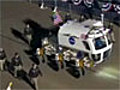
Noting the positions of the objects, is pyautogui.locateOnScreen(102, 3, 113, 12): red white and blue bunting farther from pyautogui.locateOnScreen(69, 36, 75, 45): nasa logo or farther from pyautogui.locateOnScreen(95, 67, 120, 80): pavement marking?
pyautogui.locateOnScreen(95, 67, 120, 80): pavement marking

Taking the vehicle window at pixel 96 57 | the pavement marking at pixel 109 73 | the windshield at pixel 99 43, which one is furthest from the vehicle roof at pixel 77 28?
the pavement marking at pixel 109 73

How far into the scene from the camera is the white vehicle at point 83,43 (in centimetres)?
2430

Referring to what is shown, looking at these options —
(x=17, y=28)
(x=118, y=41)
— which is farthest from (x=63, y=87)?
(x=17, y=28)

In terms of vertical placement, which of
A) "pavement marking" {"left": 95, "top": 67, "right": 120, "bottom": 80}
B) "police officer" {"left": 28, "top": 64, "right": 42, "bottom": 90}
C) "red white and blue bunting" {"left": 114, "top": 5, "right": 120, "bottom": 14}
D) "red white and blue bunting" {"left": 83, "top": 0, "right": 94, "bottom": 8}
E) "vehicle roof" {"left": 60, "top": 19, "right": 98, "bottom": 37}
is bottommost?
"police officer" {"left": 28, "top": 64, "right": 42, "bottom": 90}

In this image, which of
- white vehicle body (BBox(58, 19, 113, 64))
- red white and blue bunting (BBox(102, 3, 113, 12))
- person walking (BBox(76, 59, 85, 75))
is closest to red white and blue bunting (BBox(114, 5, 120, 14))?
red white and blue bunting (BBox(102, 3, 113, 12))

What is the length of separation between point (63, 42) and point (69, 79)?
251cm

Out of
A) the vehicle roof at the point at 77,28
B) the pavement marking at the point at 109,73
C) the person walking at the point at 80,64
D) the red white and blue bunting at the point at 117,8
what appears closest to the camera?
the person walking at the point at 80,64

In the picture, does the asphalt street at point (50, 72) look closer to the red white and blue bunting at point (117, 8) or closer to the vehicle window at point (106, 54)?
the vehicle window at point (106, 54)

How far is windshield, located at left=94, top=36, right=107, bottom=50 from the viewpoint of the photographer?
24314mm

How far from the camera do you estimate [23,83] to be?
2373cm

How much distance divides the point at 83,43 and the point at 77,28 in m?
1.20

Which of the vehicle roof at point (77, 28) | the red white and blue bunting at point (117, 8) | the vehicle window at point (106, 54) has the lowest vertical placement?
the vehicle window at point (106, 54)

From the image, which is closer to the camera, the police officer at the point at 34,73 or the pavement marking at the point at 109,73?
the police officer at the point at 34,73

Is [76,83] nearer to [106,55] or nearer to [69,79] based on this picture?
[69,79]
